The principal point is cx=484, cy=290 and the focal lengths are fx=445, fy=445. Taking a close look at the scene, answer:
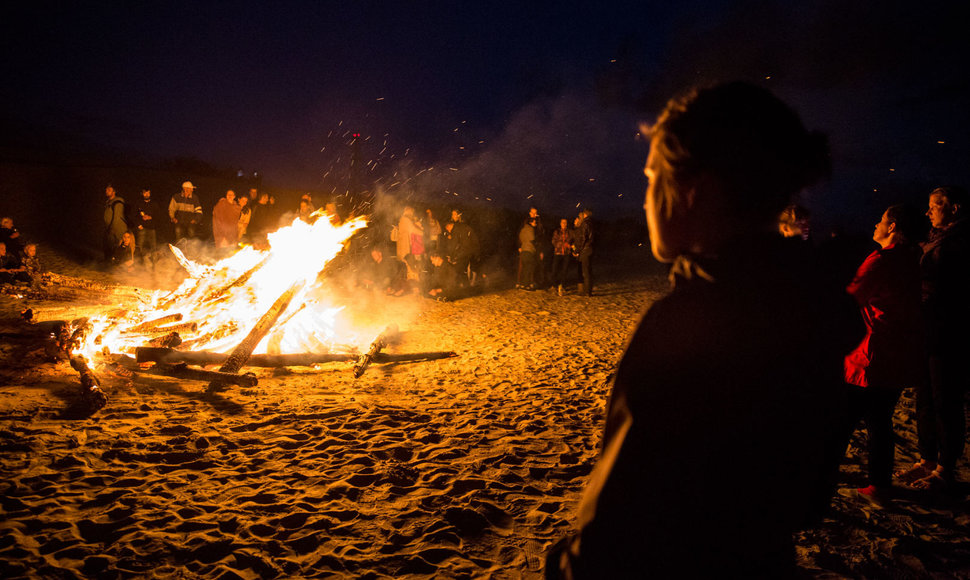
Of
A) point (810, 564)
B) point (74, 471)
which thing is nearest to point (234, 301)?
point (74, 471)

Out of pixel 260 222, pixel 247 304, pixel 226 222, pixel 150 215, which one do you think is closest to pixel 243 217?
pixel 226 222

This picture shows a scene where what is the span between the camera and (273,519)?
11.5ft

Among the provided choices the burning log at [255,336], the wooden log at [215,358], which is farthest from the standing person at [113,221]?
the wooden log at [215,358]

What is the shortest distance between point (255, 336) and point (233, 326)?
919 mm

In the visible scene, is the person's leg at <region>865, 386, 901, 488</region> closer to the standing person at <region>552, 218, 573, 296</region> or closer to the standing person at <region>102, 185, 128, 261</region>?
the standing person at <region>552, 218, 573, 296</region>

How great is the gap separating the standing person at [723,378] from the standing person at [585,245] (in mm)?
12710

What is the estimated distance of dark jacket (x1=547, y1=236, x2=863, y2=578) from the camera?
39.1 inches

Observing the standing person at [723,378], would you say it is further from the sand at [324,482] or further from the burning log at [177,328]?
the burning log at [177,328]

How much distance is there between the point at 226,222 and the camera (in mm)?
12516

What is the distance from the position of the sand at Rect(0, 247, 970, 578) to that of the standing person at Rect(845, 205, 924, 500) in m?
0.97

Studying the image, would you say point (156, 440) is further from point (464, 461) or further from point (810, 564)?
point (810, 564)

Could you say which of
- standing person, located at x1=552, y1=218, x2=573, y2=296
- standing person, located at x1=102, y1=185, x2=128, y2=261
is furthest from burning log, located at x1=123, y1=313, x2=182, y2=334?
standing person, located at x1=552, y1=218, x2=573, y2=296

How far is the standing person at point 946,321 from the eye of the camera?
3.81m

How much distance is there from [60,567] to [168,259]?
41.8 feet
